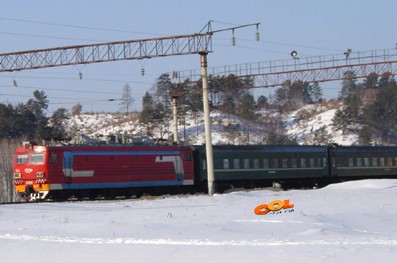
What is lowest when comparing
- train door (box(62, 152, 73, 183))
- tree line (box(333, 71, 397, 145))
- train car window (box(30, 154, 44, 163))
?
train door (box(62, 152, 73, 183))

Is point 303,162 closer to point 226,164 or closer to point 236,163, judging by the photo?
point 236,163

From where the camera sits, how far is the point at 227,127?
6117 inches

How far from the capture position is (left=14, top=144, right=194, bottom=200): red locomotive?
127 ft

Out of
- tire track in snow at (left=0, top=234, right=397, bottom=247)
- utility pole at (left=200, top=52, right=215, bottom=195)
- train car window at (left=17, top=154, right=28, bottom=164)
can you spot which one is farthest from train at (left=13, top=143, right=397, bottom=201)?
tire track in snow at (left=0, top=234, right=397, bottom=247)

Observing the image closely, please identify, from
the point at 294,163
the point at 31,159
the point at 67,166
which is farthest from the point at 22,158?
the point at 294,163

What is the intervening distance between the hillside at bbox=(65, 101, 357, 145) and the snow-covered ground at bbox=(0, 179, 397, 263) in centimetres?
10273

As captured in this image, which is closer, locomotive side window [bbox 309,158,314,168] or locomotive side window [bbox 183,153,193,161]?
locomotive side window [bbox 183,153,193,161]

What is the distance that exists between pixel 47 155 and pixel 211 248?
2387cm

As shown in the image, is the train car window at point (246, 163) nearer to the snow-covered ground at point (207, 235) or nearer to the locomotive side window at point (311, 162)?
the locomotive side window at point (311, 162)

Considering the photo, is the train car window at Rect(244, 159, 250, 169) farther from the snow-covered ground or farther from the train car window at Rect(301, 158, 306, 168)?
the snow-covered ground

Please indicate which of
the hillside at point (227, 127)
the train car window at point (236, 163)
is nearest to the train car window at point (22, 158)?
the train car window at point (236, 163)

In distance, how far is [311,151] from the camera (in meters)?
53.3

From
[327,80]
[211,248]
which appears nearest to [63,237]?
[211,248]

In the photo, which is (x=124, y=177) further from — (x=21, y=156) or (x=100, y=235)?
(x=100, y=235)
